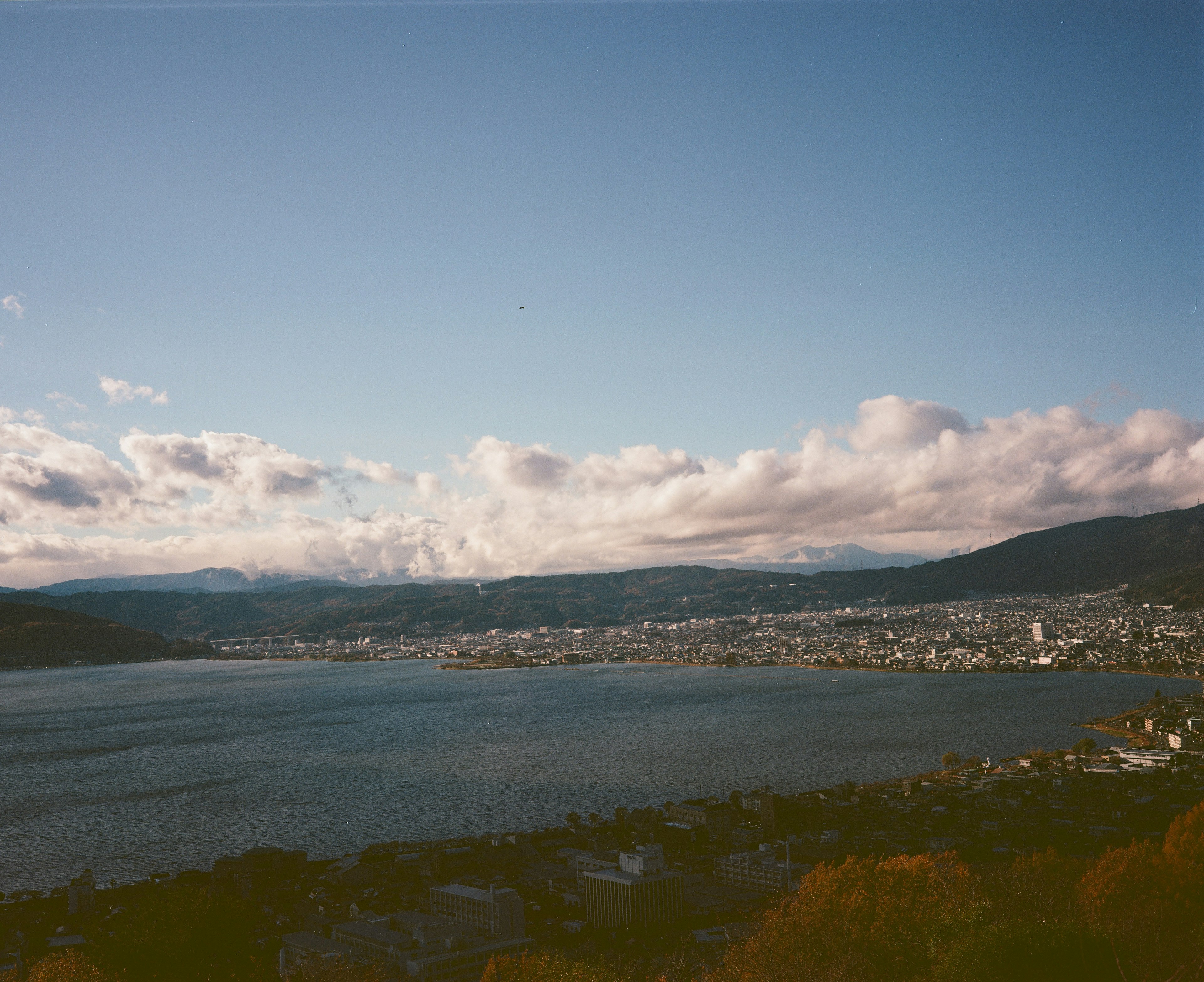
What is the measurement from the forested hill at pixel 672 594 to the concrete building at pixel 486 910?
245ft

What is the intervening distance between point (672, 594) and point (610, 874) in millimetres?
110990

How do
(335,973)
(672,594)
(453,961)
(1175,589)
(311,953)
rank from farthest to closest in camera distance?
(672,594), (1175,589), (453,961), (311,953), (335,973)

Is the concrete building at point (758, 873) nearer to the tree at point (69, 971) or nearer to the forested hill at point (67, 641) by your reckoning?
the tree at point (69, 971)

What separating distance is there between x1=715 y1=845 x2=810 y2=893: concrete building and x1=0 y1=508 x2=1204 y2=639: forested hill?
71134mm

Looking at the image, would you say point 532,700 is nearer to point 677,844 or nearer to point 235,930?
point 677,844

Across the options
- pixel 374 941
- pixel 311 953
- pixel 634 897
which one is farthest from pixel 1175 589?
pixel 311 953

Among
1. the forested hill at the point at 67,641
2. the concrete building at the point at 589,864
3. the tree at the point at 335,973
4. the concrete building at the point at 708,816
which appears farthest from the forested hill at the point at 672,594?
the tree at the point at 335,973

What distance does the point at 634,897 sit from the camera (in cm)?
978

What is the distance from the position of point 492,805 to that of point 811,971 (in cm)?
1276

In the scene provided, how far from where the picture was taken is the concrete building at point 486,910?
927cm

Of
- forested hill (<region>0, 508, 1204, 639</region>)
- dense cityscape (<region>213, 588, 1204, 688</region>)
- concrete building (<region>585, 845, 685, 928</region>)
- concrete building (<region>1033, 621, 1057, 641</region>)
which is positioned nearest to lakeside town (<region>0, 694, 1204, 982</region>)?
concrete building (<region>585, 845, 685, 928</region>)

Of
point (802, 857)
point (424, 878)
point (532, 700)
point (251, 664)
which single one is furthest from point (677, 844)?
point (251, 664)

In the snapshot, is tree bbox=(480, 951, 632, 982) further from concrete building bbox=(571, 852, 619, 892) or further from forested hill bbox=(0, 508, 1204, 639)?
forested hill bbox=(0, 508, 1204, 639)

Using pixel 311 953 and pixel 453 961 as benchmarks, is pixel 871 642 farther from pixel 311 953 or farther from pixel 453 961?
pixel 311 953
